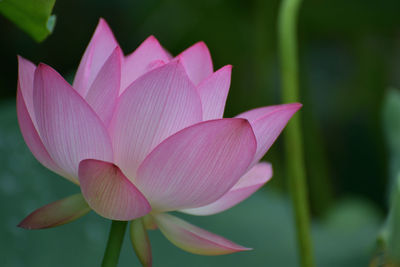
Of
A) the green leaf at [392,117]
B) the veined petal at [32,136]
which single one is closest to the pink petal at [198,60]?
the veined petal at [32,136]

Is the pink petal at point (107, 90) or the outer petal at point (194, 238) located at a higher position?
the pink petal at point (107, 90)

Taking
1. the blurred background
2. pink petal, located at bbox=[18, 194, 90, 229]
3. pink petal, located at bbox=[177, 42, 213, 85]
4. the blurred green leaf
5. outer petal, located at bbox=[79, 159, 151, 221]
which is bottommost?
the blurred background

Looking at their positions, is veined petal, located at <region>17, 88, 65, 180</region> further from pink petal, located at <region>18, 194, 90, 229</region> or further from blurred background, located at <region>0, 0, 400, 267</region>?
blurred background, located at <region>0, 0, 400, 267</region>

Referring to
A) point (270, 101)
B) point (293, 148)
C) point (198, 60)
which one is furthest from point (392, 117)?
point (270, 101)

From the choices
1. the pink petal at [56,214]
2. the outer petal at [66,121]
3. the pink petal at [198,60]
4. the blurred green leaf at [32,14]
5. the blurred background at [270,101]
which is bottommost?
→ the blurred background at [270,101]

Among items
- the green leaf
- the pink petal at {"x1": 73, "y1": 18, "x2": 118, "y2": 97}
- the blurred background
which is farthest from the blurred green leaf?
the green leaf

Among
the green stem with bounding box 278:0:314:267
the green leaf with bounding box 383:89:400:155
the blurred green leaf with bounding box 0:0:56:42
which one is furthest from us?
the green leaf with bounding box 383:89:400:155

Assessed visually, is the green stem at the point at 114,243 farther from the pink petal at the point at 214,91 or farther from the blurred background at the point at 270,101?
the blurred background at the point at 270,101
